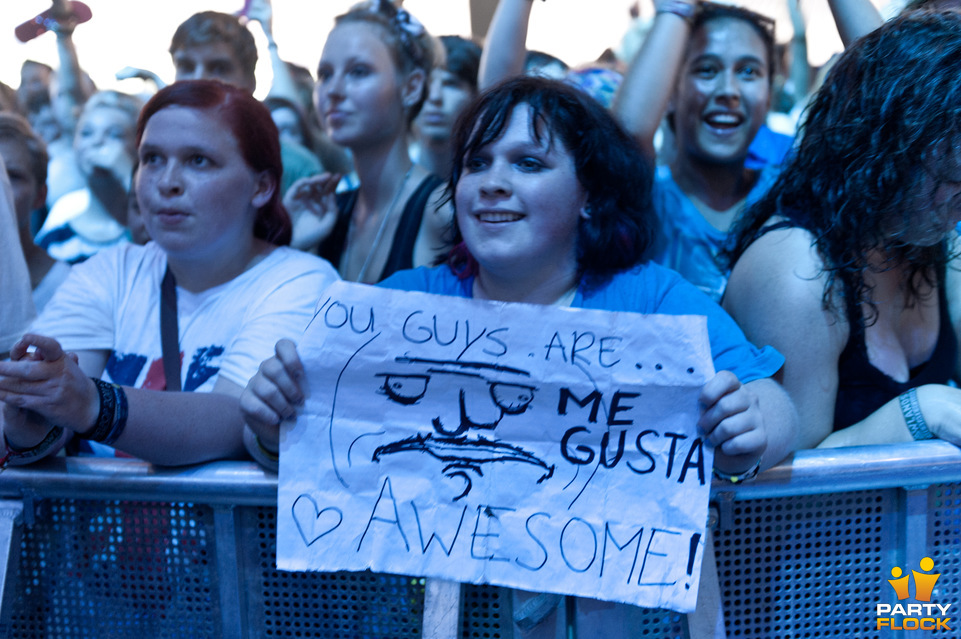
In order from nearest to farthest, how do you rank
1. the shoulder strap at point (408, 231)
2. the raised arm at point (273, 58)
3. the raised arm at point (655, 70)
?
the raised arm at point (655, 70), the shoulder strap at point (408, 231), the raised arm at point (273, 58)

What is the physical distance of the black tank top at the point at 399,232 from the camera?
2207 millimetres

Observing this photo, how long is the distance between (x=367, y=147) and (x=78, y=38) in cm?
113

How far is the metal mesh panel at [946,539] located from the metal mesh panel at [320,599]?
2.52ft

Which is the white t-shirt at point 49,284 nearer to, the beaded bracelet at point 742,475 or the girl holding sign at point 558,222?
the girl holding sign at point 558,222

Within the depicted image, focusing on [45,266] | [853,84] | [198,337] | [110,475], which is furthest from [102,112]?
[853,84]

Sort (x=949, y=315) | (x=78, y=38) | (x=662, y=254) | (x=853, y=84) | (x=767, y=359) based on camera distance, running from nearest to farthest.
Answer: (x=767, y=359)
(x=853, y=84)
(x=949, y=315)
(x=662, y=254)
(x=78, y=38)

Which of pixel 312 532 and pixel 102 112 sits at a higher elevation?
pixel 102 112

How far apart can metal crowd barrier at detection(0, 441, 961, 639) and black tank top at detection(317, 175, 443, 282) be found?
1.11m

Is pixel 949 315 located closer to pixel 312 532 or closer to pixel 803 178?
pixel 803 178

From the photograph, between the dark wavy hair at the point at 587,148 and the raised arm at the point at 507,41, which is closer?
the dark wavy hair at the point at 587,148

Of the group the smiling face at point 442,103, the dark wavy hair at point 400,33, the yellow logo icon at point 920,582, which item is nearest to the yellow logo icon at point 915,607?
the yellow logo icon at point 920,582

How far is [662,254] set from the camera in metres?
2.23

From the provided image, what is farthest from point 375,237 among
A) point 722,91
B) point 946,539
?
point 946,539

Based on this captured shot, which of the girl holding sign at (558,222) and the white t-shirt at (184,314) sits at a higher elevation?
the girl holding sign at (558,222)
